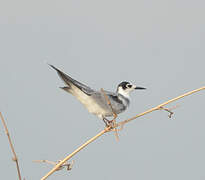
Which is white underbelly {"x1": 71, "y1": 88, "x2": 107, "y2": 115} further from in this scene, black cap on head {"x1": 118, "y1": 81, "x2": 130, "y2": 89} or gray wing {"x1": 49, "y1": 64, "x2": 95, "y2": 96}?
black cap on head {"x1": 118, "y1": 81, "x2": 130, "y2": 89}

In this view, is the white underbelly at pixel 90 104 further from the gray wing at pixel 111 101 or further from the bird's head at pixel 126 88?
the bird's head at pixel 126 88

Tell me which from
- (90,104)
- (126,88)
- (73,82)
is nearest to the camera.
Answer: (73,82)

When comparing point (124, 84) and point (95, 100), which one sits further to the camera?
point (124, 84)

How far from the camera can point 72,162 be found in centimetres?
88

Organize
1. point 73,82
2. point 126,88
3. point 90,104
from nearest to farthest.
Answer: point 73,82, point 90,104, point 126,88

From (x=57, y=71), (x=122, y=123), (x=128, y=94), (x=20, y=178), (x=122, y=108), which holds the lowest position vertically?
(x=20, y=178)

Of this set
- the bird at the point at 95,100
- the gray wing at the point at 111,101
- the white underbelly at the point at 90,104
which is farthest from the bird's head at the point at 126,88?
the white underbelly at the point at 90,104

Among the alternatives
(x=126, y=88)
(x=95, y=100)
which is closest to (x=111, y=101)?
(x=95, y=100)

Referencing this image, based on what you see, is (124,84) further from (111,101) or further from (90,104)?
(90,104)

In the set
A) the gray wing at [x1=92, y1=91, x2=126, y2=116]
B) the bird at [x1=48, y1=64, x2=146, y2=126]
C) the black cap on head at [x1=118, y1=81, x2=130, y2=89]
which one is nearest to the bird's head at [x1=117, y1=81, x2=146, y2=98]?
the black cap on head at [x1=118, y1=81, x2=130, y2=89]

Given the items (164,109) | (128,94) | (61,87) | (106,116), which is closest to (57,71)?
(61,87)

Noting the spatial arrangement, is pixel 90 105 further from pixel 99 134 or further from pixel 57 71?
pixel 99 134

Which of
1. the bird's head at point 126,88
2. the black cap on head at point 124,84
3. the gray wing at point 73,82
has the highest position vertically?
the black cap on head at point 124,84

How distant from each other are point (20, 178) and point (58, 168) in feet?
0.30
